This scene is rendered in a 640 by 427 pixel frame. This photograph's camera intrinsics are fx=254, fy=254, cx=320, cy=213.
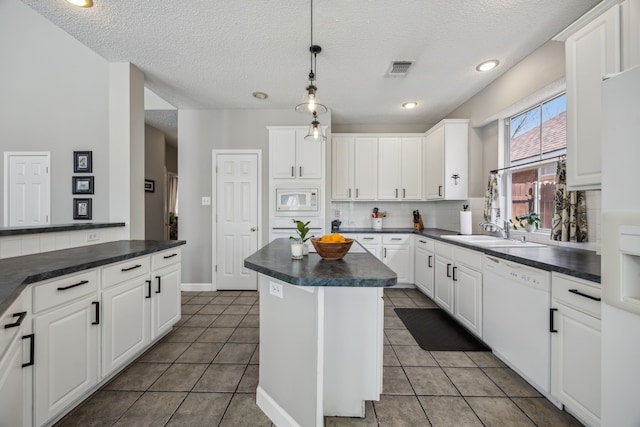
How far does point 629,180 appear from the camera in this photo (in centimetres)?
96

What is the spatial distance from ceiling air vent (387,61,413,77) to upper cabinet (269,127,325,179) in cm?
133

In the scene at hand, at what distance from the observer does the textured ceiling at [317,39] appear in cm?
189

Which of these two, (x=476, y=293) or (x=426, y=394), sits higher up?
(x=476, y=293)

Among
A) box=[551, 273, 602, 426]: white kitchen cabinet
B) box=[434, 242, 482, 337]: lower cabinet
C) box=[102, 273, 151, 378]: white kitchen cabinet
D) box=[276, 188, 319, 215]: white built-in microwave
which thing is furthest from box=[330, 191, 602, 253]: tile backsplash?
box=[102, 273, 151, 378]: white kitchen cabinet

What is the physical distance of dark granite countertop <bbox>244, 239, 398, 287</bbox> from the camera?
3.86ft

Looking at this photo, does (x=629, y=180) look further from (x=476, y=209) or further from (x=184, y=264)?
(x=184, y=264)

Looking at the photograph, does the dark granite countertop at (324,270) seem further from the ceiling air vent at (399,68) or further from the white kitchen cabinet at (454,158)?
the white kitchen cabinet at (454,158)

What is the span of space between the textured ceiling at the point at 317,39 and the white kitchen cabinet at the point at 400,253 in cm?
204

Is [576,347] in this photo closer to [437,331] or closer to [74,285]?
[437,331]

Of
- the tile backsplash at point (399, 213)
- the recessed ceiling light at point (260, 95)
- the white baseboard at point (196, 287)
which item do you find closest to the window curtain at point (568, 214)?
the tile backsplash at point (399, 213)

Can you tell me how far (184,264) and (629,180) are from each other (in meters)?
4.46

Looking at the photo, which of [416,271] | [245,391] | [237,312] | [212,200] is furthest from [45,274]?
[416,271]

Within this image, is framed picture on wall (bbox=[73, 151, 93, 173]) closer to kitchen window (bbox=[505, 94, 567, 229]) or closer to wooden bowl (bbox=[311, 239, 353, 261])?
wooden bowl (bbox=[311, 239, 353, 261])

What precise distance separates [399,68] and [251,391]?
Answer: 3.16 m
